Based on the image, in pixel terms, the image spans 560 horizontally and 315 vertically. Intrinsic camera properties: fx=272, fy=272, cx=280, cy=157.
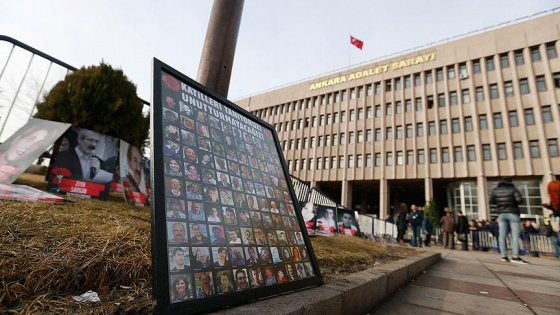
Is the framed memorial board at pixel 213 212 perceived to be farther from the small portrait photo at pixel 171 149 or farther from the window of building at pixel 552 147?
the window of building at pixel 552 147

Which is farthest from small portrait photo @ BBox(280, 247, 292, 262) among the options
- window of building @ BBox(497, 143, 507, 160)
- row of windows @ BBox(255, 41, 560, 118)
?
row of windows @ BBox(255, 41, 560, 118)

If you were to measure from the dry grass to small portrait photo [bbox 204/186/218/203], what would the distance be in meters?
0.54

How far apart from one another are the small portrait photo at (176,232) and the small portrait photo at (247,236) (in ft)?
1.26

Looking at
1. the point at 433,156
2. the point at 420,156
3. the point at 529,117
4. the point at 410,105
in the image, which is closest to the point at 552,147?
the point at 529,117

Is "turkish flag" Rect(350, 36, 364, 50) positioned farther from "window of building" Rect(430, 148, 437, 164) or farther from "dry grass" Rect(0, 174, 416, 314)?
"dry grass" Rect(0, 174, 416, 314)

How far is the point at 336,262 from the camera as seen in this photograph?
303cm

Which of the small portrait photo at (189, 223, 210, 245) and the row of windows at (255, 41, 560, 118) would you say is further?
the row of windows at (255, 41, 560, 118)

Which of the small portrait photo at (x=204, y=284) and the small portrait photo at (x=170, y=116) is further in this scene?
the small portrait photo at (x=170, y=116)

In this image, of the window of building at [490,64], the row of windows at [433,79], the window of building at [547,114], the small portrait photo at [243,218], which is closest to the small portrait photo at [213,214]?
the small portrait photo at [243,218]

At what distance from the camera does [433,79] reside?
96.8 ft

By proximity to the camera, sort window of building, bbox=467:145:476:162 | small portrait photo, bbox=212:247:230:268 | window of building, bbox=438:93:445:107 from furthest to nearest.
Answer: window of building, bbox=438:93:445:107
window of building, bbox=467:145:476:162
small portrait photo, bbox=212:247:230:268

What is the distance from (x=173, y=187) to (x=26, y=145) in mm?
3391

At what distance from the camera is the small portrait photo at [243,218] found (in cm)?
165

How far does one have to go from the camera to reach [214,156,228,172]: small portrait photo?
1.75 m
